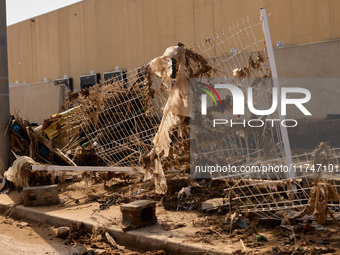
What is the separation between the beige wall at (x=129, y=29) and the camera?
12891 millimetres

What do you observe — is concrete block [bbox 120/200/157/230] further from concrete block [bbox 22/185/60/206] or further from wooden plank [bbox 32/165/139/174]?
concrete block [bbox 22/185/60/206]

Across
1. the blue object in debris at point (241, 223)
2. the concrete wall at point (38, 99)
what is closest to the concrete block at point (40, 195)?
the blue object in debris at point (241, 223)

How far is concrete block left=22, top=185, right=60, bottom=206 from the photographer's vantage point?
6.51 meters

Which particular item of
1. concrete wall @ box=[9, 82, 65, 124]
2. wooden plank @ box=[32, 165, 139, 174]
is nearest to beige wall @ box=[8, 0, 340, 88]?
concrete wall @ box=[9, 82, 65, 124]

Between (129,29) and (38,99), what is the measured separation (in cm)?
548

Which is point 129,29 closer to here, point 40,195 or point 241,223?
point 40,195

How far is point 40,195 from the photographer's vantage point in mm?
6527

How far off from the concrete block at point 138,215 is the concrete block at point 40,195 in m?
2.04

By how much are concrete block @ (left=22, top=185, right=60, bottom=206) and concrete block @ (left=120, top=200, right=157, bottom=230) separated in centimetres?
204

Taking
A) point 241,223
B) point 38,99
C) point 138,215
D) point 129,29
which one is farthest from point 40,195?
point 38,99

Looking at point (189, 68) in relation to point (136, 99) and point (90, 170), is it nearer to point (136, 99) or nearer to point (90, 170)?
point (136, 99)

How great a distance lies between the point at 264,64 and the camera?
5445 mm

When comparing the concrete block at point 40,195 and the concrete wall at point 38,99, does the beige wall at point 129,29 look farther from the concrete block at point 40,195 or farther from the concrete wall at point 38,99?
the concrete block at point 40,195

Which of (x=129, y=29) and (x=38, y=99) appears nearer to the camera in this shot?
(x=129, y=29)
